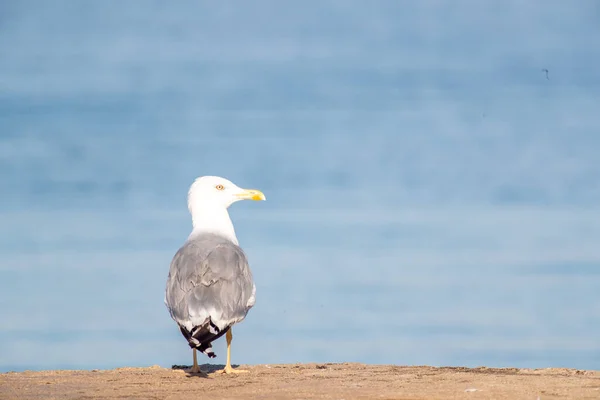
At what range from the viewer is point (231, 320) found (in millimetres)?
13594

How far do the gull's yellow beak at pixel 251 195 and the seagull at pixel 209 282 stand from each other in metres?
0.39

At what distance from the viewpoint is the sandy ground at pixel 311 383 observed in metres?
11.9

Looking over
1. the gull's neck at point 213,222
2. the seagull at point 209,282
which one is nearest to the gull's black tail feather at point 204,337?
the seagull at point 209,282

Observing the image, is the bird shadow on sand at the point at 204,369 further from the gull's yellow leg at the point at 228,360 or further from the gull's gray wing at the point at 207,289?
the gull's gray wing at the point at 207,289

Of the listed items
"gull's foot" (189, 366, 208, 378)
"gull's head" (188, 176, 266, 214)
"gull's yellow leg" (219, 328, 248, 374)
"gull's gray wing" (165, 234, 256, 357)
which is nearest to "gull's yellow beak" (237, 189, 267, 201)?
"gull's head" (188, 176, 266, 214)

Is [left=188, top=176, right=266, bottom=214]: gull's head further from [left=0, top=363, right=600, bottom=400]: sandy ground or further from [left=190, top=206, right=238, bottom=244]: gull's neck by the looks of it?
[left=0, top=363, right=600, bottom=400]: sandy ground

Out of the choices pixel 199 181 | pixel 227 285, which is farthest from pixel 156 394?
pixel 199 181

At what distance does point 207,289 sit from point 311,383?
2004 mm

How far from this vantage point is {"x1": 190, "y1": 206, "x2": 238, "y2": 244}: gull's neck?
1570 centimetres

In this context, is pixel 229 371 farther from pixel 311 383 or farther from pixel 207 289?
pixel 311 383

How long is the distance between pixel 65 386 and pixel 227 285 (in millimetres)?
2650

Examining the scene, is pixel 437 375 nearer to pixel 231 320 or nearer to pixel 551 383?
pixel 551 383

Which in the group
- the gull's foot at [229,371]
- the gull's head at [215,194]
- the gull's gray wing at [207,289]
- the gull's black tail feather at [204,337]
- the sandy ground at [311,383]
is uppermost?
the gull's head at [215,194]

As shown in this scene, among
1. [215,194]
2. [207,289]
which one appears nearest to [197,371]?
[207,289]
